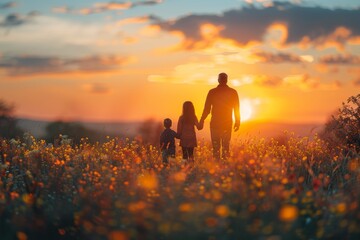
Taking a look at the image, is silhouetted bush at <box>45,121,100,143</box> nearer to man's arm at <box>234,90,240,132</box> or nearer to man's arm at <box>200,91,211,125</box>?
man's arm at <box>200,91,211,125</box>

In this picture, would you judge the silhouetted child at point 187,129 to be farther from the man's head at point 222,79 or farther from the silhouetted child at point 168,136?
the man's head at point 222,79

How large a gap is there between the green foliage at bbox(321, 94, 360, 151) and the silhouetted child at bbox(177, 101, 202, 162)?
399 cm

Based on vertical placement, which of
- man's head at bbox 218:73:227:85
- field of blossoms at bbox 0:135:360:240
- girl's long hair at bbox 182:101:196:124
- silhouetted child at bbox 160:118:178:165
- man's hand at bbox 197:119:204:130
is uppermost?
man's head at bbox 218:73:227:85

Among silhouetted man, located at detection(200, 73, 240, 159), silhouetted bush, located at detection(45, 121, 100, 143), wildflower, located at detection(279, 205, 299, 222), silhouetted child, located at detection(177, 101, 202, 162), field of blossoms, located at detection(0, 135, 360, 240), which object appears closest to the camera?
wildflower, located at detection(279, 205, 299, 222)

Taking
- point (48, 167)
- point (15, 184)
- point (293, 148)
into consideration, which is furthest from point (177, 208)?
point (293, 148)

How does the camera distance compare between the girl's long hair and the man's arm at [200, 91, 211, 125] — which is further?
the man's arm at [200, 91, 211, 125]

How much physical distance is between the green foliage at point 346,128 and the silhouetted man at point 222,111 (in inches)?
116

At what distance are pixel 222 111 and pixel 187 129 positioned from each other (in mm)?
1076

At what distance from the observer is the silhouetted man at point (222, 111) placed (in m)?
16.4

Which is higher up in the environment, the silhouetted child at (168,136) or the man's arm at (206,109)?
the man's arm at (206,109)

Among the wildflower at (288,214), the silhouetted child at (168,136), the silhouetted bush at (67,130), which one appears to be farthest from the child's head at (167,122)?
the silhouetted bush at (67,130)

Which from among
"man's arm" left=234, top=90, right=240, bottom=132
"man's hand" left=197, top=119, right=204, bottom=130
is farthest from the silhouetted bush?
"man's arm" left=234, top=90, right=240, bottom=132

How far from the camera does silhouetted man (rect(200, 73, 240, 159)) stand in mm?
16391

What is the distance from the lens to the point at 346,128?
682 inches
